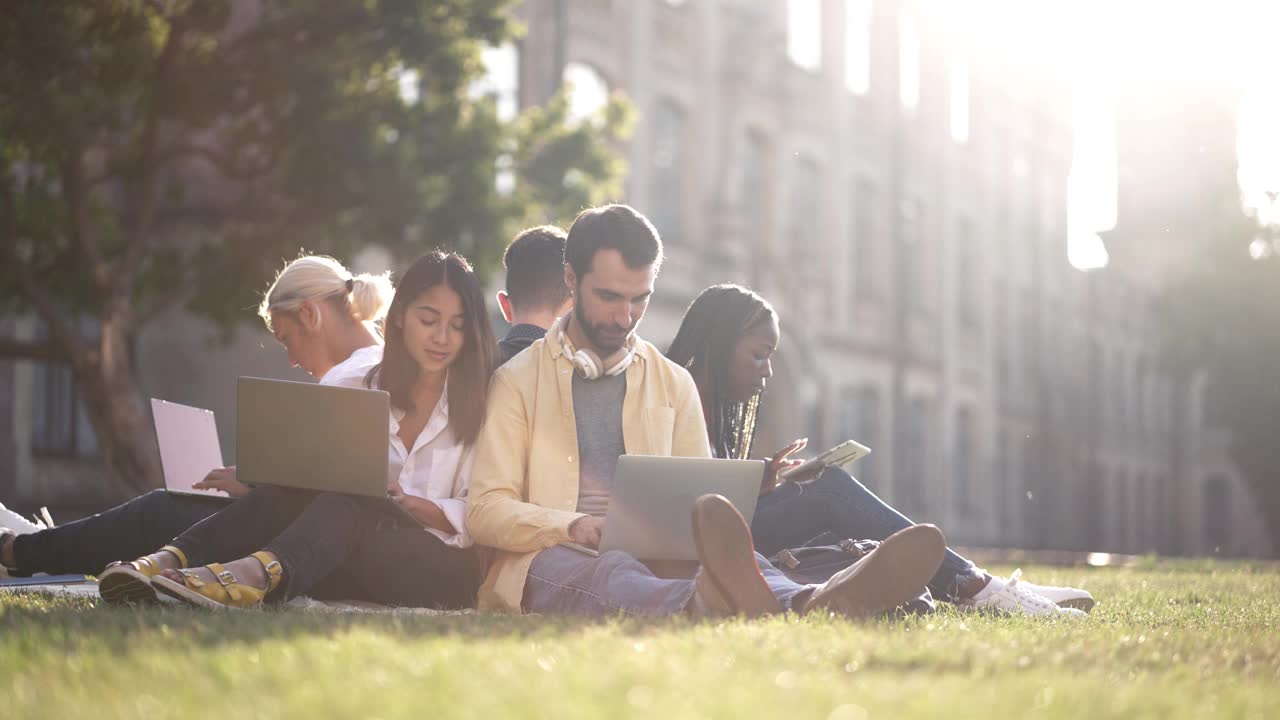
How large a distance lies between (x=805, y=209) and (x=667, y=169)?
4812 mm


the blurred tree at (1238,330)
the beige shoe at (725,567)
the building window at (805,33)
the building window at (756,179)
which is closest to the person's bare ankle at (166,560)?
the beige shoe at (725,567)

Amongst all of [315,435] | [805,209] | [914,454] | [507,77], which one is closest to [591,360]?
[315,435]

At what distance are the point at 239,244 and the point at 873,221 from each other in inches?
763

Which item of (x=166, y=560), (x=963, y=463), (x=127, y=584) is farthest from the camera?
(x=963, y=463)

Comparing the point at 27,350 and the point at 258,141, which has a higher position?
the point at 258,141

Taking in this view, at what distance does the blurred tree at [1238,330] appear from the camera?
30.8 metres

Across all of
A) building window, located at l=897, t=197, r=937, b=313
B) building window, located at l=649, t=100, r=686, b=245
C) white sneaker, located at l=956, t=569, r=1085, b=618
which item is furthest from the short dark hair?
building window, located at l=897, t=197, r=937, b=313

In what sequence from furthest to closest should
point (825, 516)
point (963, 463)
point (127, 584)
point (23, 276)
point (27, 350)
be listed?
1. point (963, 463)
2. point (27, 350)
3. point (23, 276)
4. point (825, 516)
5. point (127, 584)

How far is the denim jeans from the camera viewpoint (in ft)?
15.8

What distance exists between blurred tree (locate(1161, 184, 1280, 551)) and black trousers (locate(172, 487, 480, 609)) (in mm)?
28001

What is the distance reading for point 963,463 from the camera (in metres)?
34.8

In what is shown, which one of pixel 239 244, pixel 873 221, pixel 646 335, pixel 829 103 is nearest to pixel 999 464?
pixel 873 221

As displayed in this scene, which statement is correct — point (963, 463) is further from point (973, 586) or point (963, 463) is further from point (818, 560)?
point (818, 560)

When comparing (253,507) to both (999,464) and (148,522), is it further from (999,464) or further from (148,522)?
(999,464)
